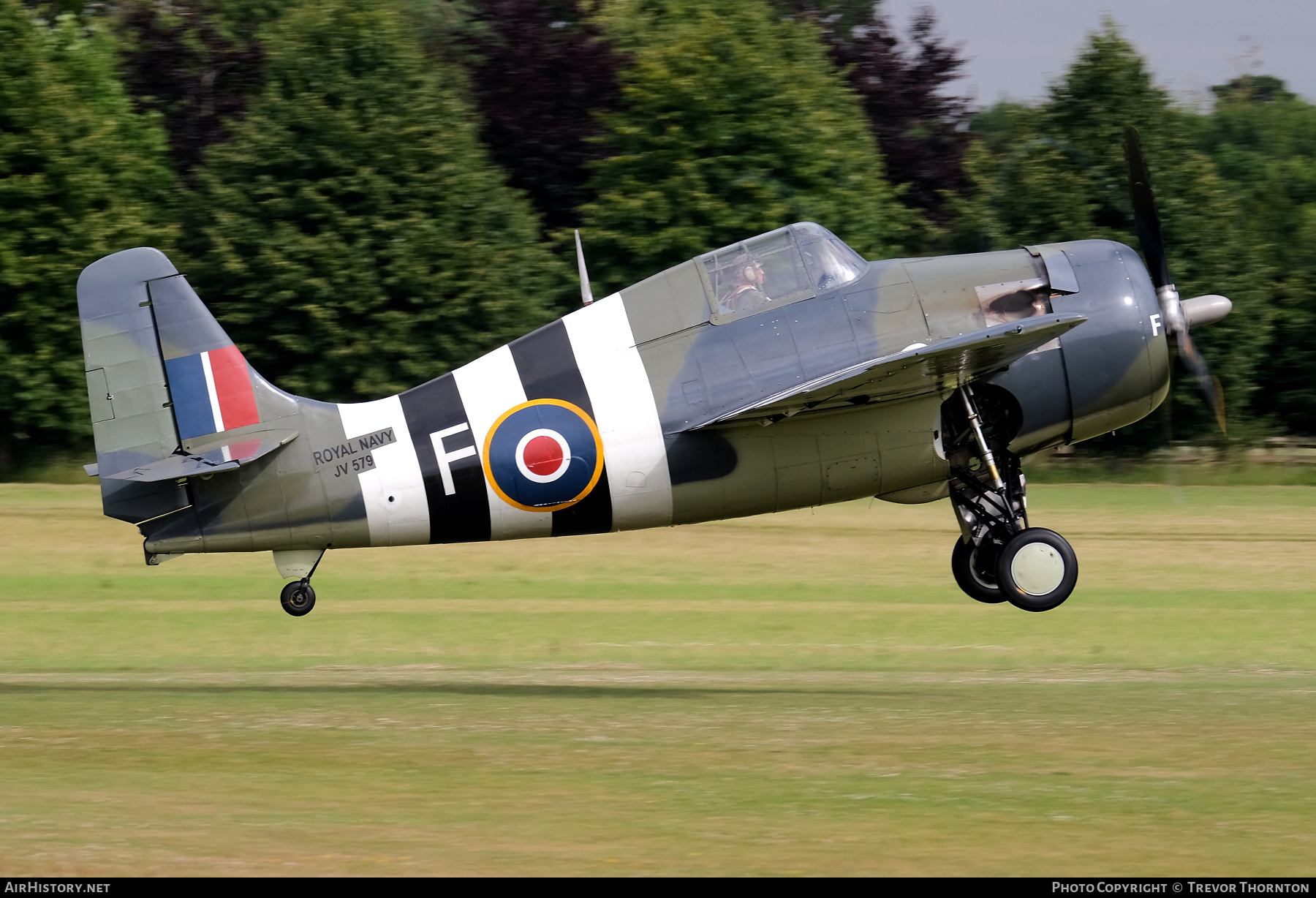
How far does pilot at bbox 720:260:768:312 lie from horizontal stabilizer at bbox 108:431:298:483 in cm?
340

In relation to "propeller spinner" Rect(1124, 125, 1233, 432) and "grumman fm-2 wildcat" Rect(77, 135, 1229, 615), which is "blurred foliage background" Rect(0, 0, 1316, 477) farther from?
"grumman fm-2 wildcat" Rect(77, 135, 1229, 615)

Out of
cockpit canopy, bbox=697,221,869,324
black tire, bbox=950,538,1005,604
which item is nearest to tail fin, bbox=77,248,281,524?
cockpit canopy, bbox=697,221,869,324

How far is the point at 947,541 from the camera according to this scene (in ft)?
89.2

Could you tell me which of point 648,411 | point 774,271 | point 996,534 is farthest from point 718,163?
point 648,411

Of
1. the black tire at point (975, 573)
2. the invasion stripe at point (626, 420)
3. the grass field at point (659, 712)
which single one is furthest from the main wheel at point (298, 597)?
the black tire at point (975, 573)

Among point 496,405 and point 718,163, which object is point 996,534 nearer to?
point 496,405

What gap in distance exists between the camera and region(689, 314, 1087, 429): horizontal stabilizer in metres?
11.1

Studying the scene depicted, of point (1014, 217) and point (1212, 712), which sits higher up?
point (1014, 217)

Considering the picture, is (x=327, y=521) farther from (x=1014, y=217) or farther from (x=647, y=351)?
(x=1014, y=217)

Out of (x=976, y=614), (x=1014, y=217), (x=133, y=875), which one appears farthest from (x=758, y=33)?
(x=133, y=875)

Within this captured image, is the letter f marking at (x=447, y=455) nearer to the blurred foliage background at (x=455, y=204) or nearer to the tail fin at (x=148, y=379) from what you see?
the tail fin at (x=148, y=379)

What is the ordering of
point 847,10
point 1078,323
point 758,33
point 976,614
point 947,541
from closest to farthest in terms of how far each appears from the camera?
1. point 1078,323
2. point 976,614
3. point 947,541
4. point 758,33
5. point 847,10

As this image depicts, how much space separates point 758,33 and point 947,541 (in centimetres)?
1874

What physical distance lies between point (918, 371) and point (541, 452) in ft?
9.29
